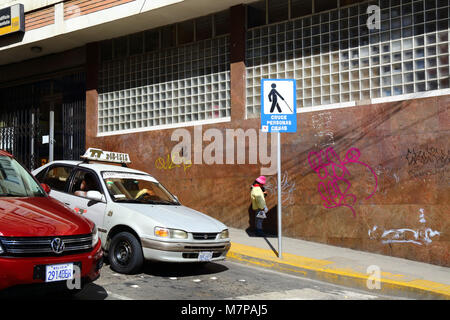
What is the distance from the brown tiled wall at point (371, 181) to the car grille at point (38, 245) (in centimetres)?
705

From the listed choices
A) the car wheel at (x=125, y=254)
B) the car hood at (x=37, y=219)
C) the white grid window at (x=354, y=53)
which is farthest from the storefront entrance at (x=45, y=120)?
the car hood at (x=37, y=219)

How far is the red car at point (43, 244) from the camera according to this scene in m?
4.43

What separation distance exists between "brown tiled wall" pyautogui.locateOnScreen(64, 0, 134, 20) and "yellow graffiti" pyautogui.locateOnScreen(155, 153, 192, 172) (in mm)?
4565

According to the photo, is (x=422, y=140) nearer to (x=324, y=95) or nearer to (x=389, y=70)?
(x=389, y=70)

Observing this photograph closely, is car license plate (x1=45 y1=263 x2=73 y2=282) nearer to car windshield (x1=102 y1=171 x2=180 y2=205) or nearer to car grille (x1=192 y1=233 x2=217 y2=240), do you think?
car grille (x1=192 y1=233 x2=217 y2=240)

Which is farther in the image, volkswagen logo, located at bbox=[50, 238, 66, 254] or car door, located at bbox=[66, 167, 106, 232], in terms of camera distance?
car door, located at bbox=[66, 167, 106, 232]

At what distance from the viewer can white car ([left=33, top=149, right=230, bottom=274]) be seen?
6.93 metres

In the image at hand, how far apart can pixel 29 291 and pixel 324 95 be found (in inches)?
341

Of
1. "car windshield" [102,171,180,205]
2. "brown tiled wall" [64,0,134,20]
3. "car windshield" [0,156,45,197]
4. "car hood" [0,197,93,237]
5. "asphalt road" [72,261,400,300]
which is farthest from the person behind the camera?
"brown tiled wall" [64,0,134,20]

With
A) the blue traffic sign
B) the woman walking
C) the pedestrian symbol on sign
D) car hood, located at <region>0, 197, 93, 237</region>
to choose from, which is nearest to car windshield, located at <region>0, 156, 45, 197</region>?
car hood, located at <region>0, 197, 93, 237</region>

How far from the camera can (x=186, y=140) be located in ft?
44.7

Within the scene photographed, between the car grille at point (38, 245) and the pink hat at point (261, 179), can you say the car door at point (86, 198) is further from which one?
the pink hat at point (261, 179)

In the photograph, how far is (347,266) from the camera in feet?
29.2
